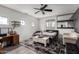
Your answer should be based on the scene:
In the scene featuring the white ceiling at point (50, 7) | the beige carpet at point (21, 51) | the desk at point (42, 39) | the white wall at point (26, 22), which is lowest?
the beige carpet at point (21, 51)

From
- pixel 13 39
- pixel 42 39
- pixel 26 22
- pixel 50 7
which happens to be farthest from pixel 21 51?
pixel 50 7

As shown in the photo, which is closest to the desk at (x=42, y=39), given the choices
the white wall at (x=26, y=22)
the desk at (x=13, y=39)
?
the white wall at (x=26, y=22)

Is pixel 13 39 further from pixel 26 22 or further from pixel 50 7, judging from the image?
pixel 50 7

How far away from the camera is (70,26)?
143cm

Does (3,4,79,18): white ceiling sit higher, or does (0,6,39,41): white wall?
(3,4,79,18): white ceiling

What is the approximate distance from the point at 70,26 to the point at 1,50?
157cm

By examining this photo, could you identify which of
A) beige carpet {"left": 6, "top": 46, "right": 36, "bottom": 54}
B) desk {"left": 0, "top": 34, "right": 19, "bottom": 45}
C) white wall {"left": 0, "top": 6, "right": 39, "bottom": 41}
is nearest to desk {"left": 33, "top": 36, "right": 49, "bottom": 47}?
white wall {"left": 0, "top": 6, "right": 39, "bottom": 41}

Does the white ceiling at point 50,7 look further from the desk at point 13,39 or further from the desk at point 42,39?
the desk at point 13,39

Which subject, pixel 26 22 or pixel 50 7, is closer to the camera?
pixel 50 7

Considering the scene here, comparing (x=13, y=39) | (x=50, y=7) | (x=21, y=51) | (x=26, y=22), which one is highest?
(x=50, y=7)

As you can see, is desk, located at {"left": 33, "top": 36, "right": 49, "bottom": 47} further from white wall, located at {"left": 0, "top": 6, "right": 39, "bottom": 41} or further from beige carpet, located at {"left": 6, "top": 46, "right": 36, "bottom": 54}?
beige carpet, located at {"left": 6, "top": 46, "right": 36, "bottom": 54}

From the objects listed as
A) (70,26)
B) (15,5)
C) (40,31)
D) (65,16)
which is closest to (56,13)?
(65,16)
